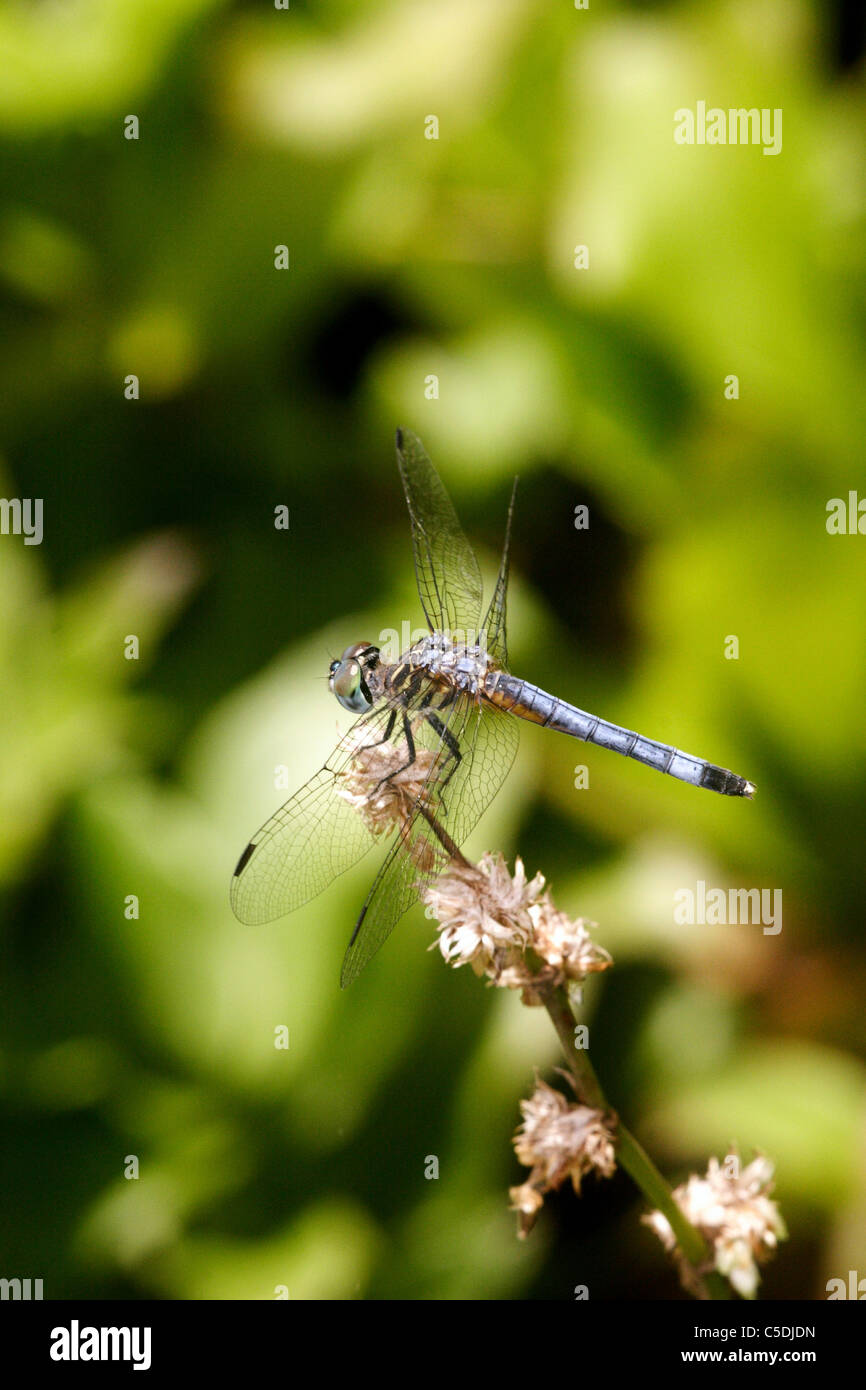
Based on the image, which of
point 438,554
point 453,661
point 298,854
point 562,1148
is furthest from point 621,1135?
point 438,554

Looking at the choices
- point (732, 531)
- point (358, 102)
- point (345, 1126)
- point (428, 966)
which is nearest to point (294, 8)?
point (358, 102)

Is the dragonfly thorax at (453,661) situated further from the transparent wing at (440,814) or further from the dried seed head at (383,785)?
the dried seed head at (383,785)

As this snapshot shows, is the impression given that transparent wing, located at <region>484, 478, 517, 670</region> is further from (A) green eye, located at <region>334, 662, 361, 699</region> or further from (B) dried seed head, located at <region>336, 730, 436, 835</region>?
(B) dried seed head, located at <region>336, 730, 436, 835</region>

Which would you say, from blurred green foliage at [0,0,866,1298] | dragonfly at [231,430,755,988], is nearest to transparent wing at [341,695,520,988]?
dragonfly at [231,430,755,988]

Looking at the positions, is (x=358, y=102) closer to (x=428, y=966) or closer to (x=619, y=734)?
(x=619, y=734)

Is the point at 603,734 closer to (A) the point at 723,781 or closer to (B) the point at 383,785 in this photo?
(A) the point at 723,781
